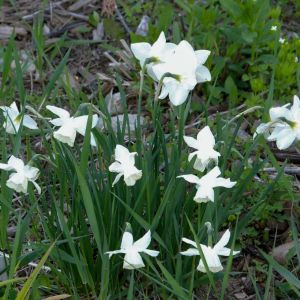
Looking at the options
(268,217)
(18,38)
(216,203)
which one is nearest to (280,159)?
(268,217)

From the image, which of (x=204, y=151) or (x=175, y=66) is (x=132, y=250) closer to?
(x=204, y=151)

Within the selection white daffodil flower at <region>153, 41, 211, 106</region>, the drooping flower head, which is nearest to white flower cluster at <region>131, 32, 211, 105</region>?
white daffodil flower at <region>153, 41, 211, 106</region>

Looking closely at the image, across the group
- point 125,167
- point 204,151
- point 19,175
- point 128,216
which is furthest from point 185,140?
point 19,175

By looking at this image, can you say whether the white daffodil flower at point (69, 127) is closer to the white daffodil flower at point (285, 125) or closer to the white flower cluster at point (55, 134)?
the white flower cluster at point (55, 134)

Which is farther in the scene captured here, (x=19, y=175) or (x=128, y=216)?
(x=128, y=216)

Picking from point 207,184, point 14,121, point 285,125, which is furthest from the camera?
point 14,121

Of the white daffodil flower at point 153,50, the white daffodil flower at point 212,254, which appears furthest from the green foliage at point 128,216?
the white daffodil flower at point 153,50
